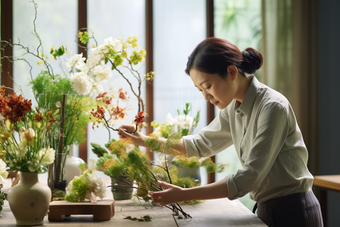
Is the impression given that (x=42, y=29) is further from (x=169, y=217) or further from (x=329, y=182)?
(x=329, y=182)

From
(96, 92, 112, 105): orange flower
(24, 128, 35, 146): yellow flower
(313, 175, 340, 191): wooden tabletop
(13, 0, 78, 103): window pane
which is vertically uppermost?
(13, 0, 78, 103): window pane

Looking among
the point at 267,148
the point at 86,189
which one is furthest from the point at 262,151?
the point at 86,189

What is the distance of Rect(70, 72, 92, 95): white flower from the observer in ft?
5.02

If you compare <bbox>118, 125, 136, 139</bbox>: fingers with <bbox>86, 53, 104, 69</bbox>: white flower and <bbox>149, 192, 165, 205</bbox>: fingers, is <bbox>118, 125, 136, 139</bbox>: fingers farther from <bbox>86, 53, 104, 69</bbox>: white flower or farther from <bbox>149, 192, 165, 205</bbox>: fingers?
<bbox>149, 192, 165, 205</bbox>: fingers

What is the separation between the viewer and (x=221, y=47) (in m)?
1.35

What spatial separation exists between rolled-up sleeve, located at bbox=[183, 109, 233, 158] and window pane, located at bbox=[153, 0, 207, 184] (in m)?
1.03

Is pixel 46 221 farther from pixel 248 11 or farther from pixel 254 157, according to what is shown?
pixel 248 11

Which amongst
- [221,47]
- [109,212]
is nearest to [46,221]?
[109,212]

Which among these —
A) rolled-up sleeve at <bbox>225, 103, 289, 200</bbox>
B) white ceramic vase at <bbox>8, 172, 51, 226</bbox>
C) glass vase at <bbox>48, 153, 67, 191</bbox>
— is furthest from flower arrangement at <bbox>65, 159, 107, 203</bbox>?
rolled-up sleeve at <bbox>225, 103, 289, 200</bbox>

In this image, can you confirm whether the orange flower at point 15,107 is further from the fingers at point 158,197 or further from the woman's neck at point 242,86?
the woman's neck at point 242,86

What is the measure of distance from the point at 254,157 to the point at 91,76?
0.96m

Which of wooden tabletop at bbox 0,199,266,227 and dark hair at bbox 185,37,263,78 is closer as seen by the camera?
wooden tabletop at bbox 0,199,266,227

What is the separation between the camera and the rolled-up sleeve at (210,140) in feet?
5.45

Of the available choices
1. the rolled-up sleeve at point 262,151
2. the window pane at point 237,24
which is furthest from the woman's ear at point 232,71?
the window pane at point 237,24
